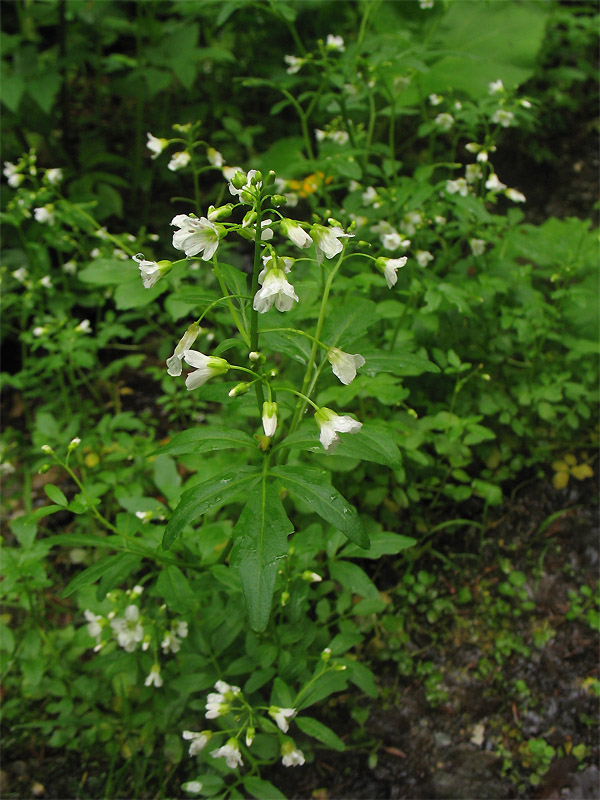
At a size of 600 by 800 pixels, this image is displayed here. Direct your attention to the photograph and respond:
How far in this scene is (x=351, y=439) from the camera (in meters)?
1.41

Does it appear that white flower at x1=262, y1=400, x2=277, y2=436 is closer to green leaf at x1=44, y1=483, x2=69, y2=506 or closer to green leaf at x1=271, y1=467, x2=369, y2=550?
green leaf at x1=271, y1=467, x2=369, y2=550

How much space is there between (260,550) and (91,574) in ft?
1.98

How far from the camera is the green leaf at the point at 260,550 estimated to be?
3.99 ft

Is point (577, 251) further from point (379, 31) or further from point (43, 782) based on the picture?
point (43, 782)

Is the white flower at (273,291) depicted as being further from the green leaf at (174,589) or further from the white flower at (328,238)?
the green leaf at (174,589)

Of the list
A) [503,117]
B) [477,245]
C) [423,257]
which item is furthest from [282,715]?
[503,117]

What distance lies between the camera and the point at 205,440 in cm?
143

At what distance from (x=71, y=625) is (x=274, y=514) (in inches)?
67.1

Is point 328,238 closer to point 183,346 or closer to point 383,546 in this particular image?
point 183,346

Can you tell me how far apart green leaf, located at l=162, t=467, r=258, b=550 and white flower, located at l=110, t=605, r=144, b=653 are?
771 millimetres

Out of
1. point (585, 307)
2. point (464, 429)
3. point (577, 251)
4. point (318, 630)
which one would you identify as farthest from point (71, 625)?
point (577, 251)

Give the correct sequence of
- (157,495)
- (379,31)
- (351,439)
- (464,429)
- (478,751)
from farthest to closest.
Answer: (379,31)
(157,495)
(464,429)
(478,751)
(351,439)

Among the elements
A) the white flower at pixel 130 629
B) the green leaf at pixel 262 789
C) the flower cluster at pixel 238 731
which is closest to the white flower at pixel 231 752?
the flower cluster at pixel 238 731

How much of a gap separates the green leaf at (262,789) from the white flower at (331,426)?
114 cm
